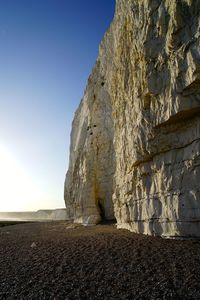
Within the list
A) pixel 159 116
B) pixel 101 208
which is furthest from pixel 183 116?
pixel 101 208

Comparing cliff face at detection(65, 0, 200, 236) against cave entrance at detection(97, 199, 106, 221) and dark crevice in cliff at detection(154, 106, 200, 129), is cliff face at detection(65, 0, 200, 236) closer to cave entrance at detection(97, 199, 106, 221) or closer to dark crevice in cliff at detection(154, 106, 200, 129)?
dark crevice in cliff at detection(154, 106, 200, 129)

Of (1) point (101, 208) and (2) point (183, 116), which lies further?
(1) point (101, 208)

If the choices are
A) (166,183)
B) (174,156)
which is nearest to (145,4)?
(174,156)

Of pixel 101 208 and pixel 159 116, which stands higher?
pixel 159 116

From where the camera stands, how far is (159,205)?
44.8 ft

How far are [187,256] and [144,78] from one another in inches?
369

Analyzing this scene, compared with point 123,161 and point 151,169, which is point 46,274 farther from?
point 123,161

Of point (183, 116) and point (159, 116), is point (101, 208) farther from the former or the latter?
point (183, 116)

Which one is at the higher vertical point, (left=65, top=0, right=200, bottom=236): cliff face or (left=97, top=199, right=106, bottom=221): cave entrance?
(left=65, top=0, right=200, bottom=236): cliff face

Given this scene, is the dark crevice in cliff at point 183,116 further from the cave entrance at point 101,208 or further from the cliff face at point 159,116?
the cave entrance at point 101,208

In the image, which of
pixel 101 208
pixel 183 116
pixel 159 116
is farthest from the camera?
pixel 101 208

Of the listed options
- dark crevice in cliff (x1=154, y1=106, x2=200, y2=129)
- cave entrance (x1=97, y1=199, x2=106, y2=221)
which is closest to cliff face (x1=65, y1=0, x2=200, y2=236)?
dark crevice in cliff (x1=154, y1=106, x2=200, y2=129)

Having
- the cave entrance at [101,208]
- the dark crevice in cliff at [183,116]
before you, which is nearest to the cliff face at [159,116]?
the dark crevice in cliff at [183,116]

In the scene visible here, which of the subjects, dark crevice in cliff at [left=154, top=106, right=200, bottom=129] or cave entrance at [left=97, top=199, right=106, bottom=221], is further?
cave entrance at [left=97, top=199, right=106, bottom=221]
